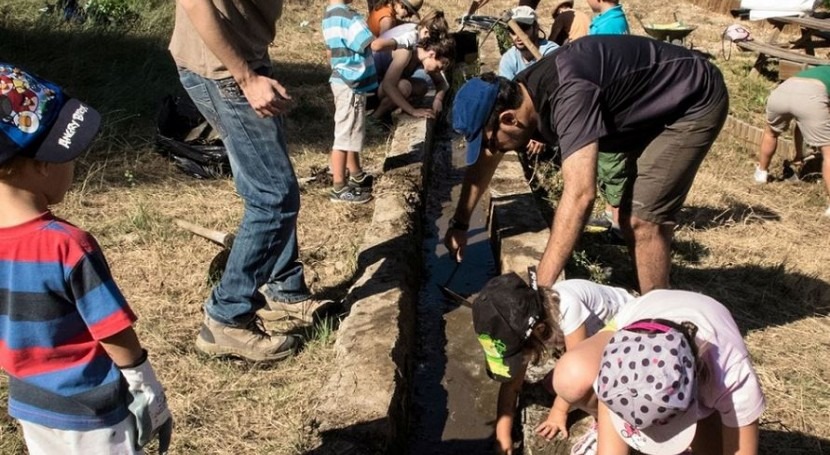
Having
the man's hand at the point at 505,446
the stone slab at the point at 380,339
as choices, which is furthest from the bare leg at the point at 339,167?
the man's hand at the point at 505,446

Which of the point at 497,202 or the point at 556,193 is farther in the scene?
the point at 556,193

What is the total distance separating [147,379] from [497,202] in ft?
9.59

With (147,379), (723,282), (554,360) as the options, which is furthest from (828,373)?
(147,379)

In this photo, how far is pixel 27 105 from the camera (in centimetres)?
175

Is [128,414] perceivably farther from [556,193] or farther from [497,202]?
[556,193]

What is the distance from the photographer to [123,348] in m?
1.88

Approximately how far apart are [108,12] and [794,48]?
7562 mm

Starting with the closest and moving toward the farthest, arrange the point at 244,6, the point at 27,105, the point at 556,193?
the point at 27,105 → the point at 244,6 → the point at 556,193

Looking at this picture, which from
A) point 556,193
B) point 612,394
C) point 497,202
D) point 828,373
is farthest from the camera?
point 556,193

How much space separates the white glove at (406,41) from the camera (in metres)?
6.23

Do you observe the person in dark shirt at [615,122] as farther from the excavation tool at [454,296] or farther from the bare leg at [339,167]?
the bare leg at [339,167]

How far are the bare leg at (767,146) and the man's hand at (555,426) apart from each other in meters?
3.82

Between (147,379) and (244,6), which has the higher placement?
(244,6)

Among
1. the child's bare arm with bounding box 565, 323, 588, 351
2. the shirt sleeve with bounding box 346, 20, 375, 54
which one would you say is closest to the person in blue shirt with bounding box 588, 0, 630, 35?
the shirt sleeve with bounding box 346, 20, 375, 54
